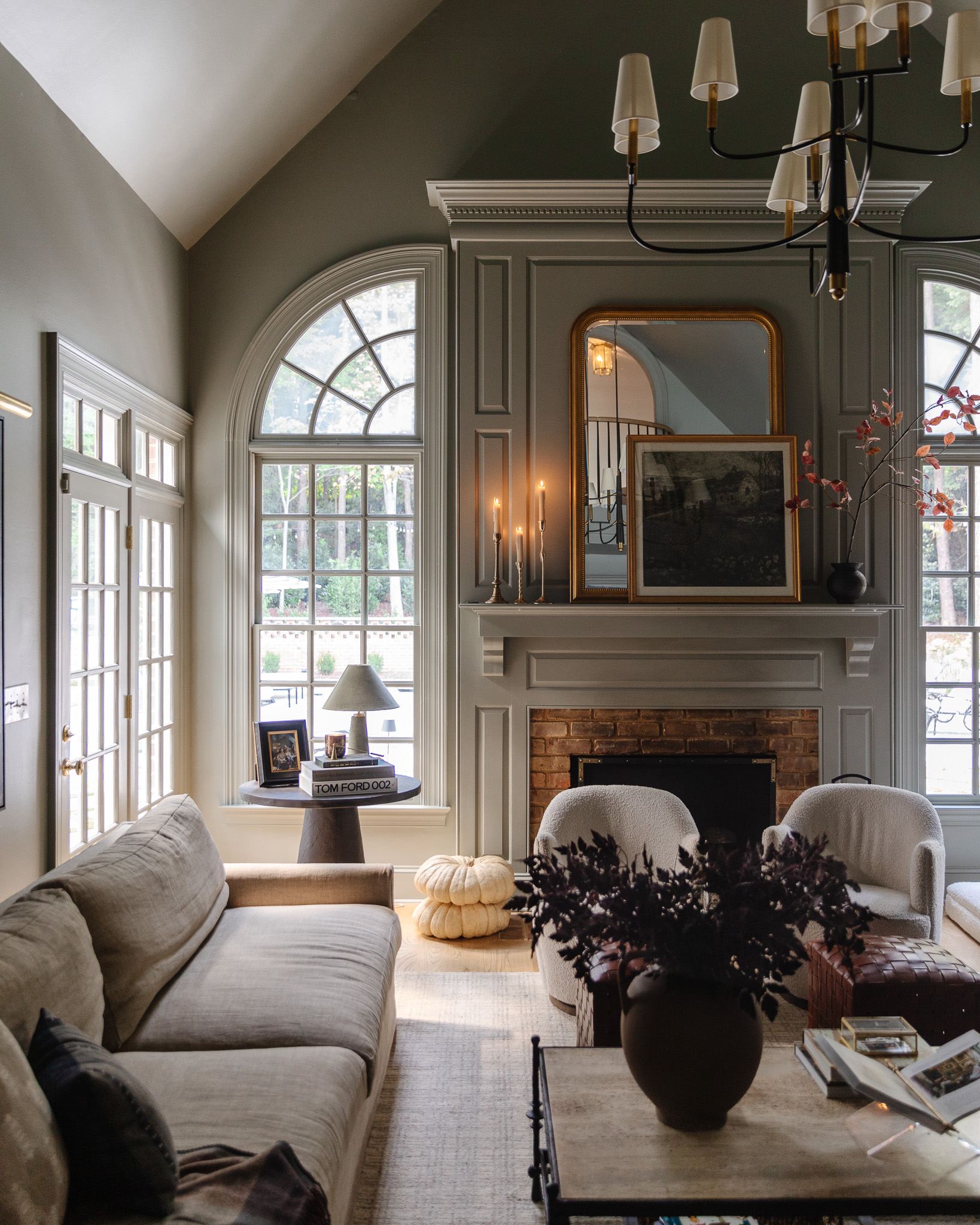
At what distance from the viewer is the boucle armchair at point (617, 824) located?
3186 millimetres

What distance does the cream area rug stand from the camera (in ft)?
7.01

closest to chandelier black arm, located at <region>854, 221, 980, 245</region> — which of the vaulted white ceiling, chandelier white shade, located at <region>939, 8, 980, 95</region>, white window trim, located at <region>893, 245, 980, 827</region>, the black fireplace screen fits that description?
chandelier white shade, located at <region>939, 8, 980, 95</region>

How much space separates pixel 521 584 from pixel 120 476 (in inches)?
68.9

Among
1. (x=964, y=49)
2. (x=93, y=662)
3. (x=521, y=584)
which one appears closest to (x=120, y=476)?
(x=93, y=662)

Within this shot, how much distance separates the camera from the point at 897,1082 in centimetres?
187

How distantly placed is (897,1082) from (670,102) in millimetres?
4193

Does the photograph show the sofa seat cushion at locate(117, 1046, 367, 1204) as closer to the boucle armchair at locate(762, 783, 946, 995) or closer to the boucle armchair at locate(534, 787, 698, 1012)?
the boucle armchair at locate(534, 787, 698, 1012)

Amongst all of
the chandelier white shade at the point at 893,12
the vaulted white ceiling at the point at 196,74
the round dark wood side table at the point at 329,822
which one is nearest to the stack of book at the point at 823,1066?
the round dark wood side table at the point at 329,822

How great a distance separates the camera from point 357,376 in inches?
176

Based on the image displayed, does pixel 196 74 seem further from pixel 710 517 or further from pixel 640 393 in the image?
pixel 710 517

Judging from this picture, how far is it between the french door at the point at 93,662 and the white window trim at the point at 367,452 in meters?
0.76

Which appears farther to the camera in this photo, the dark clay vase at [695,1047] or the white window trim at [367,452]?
the white window trim at [367,452]

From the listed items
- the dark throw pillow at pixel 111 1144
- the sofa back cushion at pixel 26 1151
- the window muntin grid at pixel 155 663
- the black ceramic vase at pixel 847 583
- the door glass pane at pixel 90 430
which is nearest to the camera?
the sofa back cushion at pixel 26 1151

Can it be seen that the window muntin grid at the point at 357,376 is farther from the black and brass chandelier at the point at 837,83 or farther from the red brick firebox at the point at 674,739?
the black and brass chandelier at the point at 837,83
